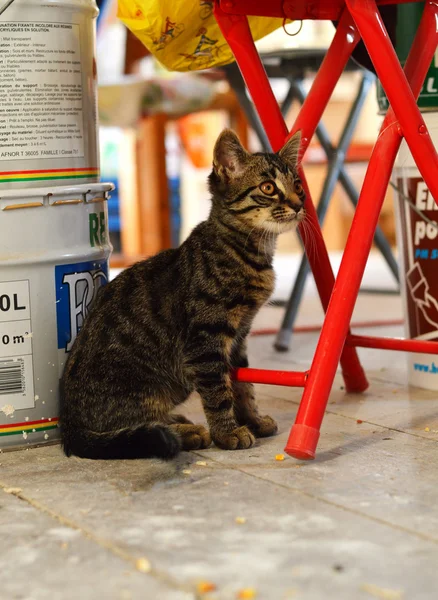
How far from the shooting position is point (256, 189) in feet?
5.32

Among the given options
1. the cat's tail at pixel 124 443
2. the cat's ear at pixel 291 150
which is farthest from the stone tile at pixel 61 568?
the cat's ear at pixel 291 150

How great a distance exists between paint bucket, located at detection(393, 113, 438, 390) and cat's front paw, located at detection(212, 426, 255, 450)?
1.97ft

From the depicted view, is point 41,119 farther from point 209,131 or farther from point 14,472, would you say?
point 209,131

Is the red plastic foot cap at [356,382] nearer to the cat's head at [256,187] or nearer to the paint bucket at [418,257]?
the paint bucket at [418,257]

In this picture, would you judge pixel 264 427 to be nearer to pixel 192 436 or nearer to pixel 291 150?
pixel 192 436

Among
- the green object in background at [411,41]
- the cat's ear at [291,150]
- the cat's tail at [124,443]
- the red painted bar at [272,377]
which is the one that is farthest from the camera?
the green object in background at [411,41]

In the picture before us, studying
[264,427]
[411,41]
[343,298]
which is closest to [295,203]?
[343,298]

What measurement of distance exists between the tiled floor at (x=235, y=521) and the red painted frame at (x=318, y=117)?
0.45 feet

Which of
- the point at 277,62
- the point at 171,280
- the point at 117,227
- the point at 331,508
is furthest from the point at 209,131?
the point at 331,508

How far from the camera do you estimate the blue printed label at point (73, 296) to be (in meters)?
1.69

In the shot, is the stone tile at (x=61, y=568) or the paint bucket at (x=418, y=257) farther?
the paint bucket at (x=418, y=257)

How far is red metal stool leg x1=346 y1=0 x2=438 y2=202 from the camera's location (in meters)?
1.50

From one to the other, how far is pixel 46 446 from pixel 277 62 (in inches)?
62.9

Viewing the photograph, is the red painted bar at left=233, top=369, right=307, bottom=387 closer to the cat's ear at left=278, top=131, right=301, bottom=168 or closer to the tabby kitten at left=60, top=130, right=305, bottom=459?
the tabby kitten at left=60, top=130, right=305, bottom=459
